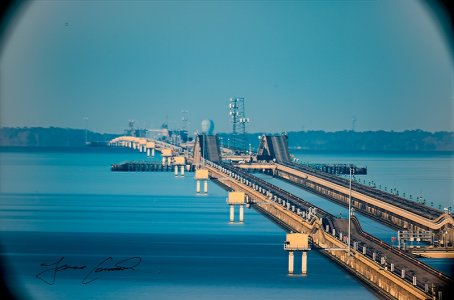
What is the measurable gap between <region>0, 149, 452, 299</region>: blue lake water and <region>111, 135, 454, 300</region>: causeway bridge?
81 cm

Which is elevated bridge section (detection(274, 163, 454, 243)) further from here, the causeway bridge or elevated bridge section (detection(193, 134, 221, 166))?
elevated bridge section (detection(193, 134, 221, 166))

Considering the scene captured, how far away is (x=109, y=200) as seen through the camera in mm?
91688

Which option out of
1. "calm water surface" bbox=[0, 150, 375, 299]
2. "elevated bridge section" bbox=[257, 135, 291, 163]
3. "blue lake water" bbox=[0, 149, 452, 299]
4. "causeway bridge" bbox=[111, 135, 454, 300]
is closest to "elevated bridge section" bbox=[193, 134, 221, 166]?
"elevated bridge section" bbox=[257, 135, 291, 163]

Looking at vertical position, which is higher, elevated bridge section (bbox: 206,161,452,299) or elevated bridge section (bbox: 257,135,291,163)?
elevated bridge section (bbox: 257,135,291,163)

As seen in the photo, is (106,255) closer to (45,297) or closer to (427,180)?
(45,297)

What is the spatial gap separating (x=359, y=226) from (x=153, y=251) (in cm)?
1006

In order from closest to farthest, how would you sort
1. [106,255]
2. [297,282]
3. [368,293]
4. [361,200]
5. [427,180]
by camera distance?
[368,293] → [297,282] → [106,255] → [361,200] → [427,180]

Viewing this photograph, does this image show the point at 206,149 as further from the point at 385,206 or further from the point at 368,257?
the point at 368,257

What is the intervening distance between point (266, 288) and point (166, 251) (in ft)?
42.1

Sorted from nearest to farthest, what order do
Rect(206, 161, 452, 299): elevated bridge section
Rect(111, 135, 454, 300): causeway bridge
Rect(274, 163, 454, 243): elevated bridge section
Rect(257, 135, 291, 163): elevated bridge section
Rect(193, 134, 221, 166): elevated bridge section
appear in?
Rect(206, 161, 452, 299): elevated bridge section < Rect(111, 135, 454, 300): causeway bridge < Rect(274, 163, 454, 243): elevated bridge section < Rect(193, 134, 221, 166): elevated bridge section < Rect(257, 135, 291, 163): elevated bridge section

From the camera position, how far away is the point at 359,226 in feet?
171

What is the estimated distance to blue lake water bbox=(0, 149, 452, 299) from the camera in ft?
137

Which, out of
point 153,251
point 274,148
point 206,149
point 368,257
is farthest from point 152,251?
point 274,148

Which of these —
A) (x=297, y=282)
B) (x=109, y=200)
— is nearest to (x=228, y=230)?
(x=297, y=282)
